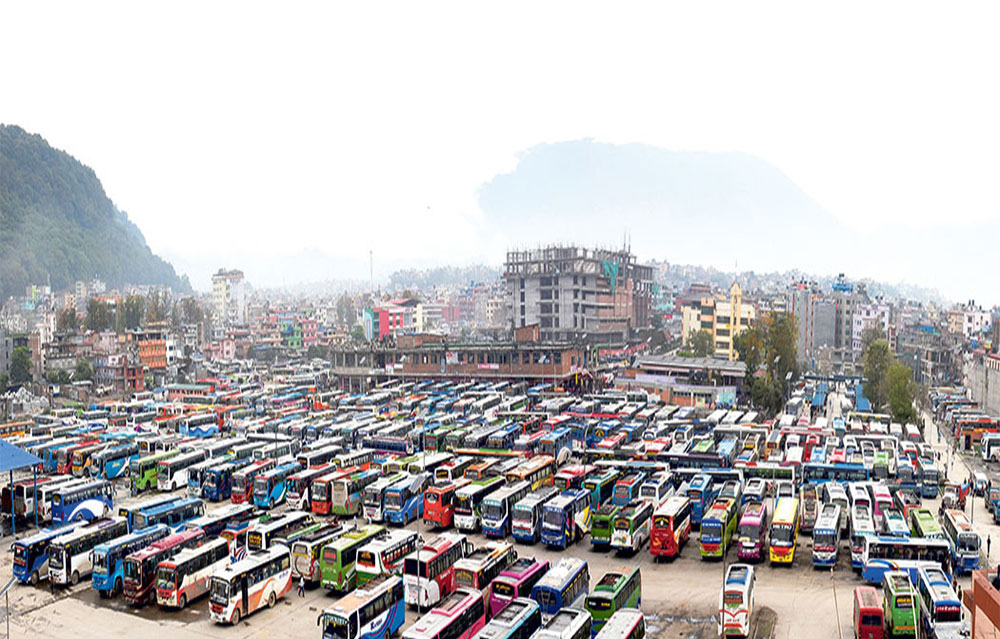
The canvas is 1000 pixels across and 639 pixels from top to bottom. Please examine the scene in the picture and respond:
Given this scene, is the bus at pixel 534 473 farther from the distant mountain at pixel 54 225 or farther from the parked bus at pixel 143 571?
the distant mountain at pixel 54 225

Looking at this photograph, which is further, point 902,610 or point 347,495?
point 347,495

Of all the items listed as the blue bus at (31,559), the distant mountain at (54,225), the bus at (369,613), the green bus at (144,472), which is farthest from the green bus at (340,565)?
the distant mountain at (54,225)

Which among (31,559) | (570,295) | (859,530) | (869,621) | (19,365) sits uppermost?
(570,295)

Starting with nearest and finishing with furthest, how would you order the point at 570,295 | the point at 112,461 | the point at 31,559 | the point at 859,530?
the point at 31,559 → the point at 859,530 → the point at 112,461 → the point at 570,295

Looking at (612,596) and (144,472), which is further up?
(612,596)

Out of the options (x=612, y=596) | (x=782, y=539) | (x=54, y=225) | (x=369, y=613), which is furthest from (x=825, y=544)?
(x=54, y=225)

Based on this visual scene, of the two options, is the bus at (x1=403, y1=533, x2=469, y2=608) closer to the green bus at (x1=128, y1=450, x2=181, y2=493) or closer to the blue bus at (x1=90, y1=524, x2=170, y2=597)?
the blue bus at (x1=90, y1=524, x2=170, y2=597)

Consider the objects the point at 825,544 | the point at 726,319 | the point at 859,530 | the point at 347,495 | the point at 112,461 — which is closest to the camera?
the point at 825,544

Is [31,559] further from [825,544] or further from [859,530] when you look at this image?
[859,530]
